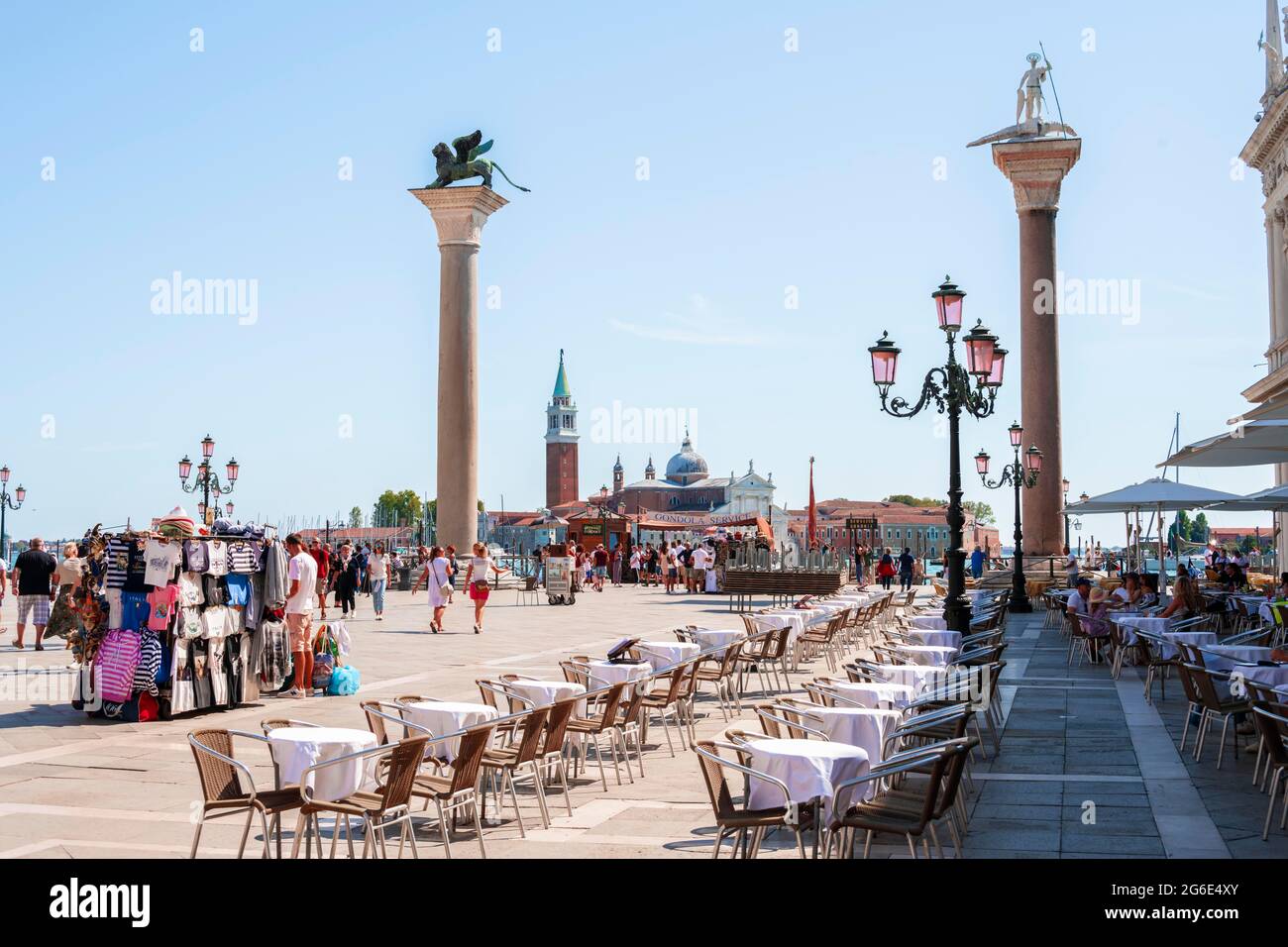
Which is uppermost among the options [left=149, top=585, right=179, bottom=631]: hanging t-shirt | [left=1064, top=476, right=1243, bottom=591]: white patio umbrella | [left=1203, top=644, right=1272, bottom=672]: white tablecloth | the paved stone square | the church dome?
the church dome

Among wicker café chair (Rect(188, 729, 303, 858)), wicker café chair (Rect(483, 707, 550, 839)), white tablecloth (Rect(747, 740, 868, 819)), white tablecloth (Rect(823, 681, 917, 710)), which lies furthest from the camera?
white tablecloth (Rect(823, 681, 917, 710))

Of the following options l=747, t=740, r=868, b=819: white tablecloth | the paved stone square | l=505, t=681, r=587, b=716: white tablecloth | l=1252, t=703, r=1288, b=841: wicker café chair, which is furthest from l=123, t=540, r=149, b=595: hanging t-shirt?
l=1252, t=703, r=1288, b=841: wicker café chair

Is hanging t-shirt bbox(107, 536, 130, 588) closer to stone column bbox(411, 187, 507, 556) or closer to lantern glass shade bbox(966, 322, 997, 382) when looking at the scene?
lantern glass shade bbox(966, 322, 997, 382)

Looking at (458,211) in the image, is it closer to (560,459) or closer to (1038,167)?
(1038,167)

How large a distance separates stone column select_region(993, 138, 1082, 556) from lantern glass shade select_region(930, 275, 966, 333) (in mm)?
18860

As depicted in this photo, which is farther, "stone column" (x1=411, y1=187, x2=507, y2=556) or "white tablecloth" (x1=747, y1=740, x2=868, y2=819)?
"stone column" (x1=411, y1=187, x2=507, y2=556)

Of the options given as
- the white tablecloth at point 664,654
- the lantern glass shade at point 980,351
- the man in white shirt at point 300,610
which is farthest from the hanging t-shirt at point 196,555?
the lantern glass shade at point 980,351

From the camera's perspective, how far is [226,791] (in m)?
6.49

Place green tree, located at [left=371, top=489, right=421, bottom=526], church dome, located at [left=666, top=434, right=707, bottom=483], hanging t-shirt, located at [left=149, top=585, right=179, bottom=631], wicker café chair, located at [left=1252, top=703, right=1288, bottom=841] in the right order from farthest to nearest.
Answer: church dome, located at [left=666, top=434, right=707, bottom=483] < green tree, located at [left=371, top=489, right=421, bottom=526] < hanging t-shirt, located at [left=149, top=585, right=179, bottom=631] < wicker café chair, located at [left=1252, top=703, right=1288, bottom=841]

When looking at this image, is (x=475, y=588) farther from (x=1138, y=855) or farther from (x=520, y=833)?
(x=1138, y=855)

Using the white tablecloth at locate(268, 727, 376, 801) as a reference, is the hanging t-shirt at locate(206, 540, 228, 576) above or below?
above

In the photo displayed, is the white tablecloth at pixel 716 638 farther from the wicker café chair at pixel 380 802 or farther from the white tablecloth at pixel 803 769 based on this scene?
the wicker café chair at pixel 380 802

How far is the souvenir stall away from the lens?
36.6ft
